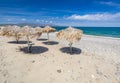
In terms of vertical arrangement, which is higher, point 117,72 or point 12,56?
point 12,56

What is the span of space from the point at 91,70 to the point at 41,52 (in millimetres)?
4543

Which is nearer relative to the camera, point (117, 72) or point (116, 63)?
point (117, 72)

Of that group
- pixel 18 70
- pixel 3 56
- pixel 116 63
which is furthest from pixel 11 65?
pixel 116 63

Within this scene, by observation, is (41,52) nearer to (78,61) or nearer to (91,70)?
(78,61)

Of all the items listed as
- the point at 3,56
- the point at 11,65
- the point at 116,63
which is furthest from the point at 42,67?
the point at 116,63

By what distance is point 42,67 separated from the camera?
8.71 m

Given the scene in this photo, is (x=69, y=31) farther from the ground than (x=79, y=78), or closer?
farther from the ground

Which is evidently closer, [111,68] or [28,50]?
[111,68]

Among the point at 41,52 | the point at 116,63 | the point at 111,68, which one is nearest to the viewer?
the point at 111,68

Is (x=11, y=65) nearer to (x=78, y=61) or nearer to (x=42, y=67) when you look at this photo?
(x=42, y=67)

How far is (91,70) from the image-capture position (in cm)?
888

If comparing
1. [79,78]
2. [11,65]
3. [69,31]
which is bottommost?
[79,78]

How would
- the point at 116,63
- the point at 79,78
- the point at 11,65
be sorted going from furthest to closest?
the point at 116,63
the point at 11,65
the point at 79,78

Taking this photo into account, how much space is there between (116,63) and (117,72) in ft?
4.68
